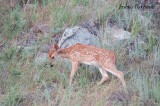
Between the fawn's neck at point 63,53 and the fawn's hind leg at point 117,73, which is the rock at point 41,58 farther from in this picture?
the fawn's hind leg at point 117,73

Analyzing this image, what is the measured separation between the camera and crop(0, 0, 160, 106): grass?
7020 mm

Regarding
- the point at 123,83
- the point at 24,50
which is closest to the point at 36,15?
the point at 24,50

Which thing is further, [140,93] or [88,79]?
[88,79]

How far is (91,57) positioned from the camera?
8.14 metres

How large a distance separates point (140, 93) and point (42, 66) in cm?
307

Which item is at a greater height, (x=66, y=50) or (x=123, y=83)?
(x=66, y=50)

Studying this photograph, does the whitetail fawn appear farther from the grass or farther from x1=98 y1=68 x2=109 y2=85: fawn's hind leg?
the grass

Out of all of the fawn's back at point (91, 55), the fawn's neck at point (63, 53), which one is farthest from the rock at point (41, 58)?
the fawn's back at point (91, 55)

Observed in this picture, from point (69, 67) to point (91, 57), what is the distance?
0.97 metres

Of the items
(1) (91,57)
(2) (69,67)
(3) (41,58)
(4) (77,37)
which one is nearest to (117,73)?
(1) (91,57)

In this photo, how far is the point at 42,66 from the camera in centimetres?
871

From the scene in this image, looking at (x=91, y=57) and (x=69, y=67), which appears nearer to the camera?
(x=91, y=57)

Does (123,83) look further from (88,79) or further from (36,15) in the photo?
(36,15)

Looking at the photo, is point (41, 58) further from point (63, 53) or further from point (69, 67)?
point (63, 53)
